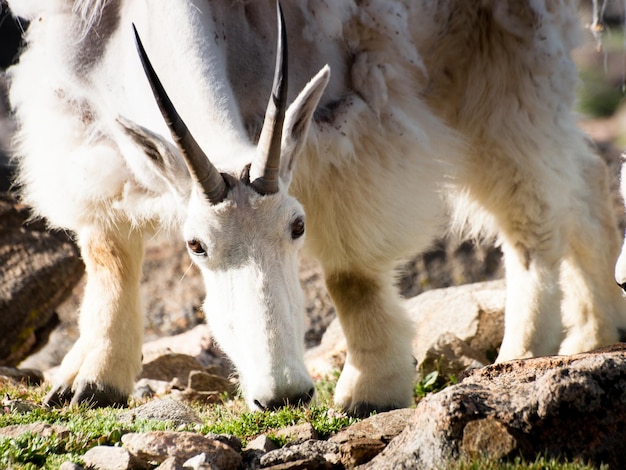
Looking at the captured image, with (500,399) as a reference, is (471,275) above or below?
above

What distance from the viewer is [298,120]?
4.24 metres

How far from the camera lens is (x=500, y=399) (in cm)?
315

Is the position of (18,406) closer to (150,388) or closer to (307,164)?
(150,388)

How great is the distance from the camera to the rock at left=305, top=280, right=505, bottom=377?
6406 millimetres

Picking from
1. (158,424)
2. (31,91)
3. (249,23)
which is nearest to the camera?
(158,424)

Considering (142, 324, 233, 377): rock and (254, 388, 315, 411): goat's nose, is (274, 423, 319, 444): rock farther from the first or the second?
(142, 324, 233, 377): rock

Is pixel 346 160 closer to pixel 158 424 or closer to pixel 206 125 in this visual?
pixel 206 125

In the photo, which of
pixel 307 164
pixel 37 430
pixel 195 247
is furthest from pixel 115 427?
pixel 307 164

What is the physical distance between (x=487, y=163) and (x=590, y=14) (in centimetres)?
229

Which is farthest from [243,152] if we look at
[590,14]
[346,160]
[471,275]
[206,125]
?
[471,275]

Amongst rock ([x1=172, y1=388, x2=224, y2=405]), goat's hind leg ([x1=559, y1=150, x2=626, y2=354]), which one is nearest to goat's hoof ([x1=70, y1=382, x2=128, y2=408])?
rock ([x1=172, y1=388, x2=224, y2=405])

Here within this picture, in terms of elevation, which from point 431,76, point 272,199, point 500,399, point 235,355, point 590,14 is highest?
point 590,14

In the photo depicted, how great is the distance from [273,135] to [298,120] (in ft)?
0.97

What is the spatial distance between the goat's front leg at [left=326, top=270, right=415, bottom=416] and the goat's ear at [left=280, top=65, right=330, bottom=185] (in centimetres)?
103
